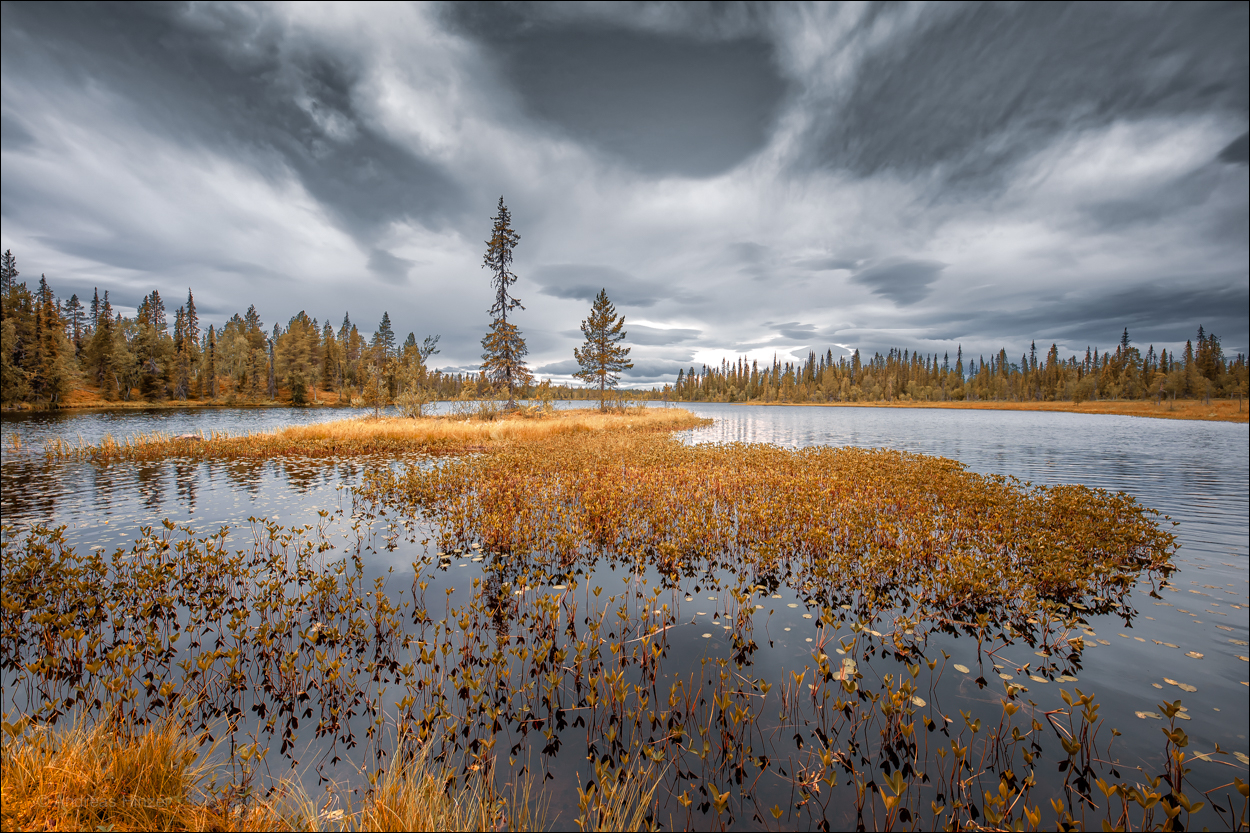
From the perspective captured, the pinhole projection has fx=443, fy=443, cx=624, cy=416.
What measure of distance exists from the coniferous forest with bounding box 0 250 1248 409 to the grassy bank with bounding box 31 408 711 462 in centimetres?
1129

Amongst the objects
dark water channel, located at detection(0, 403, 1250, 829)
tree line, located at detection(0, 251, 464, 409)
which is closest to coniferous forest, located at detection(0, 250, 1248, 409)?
tree line, located at detection(0, 251, 464, 409)

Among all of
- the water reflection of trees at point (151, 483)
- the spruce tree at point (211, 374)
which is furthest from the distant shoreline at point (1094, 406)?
the water reflection of trees at point (151, 483)

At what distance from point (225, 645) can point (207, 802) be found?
3.43 meters

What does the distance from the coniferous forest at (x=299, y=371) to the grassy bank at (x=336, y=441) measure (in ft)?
37.0

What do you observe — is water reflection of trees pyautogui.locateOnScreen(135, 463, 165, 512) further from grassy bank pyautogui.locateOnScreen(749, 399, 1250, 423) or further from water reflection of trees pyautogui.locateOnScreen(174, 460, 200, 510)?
grassy bank pyautogui.locateOnScreen(749, 399, 1250, 423)

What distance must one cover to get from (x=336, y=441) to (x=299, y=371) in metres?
80.4

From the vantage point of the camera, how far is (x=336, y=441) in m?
27.7

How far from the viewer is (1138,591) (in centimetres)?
850

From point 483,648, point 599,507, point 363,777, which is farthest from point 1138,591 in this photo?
point 363,777

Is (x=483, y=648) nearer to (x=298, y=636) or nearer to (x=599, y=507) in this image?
(x=298, y=636)

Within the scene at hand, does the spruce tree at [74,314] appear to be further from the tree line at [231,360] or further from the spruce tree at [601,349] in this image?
the spruce tree at [601,349]

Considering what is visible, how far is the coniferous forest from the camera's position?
5766 cm

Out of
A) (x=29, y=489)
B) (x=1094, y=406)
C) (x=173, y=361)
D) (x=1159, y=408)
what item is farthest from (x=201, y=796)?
(x=1094, y=406)

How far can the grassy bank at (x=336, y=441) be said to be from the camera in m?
24.0
